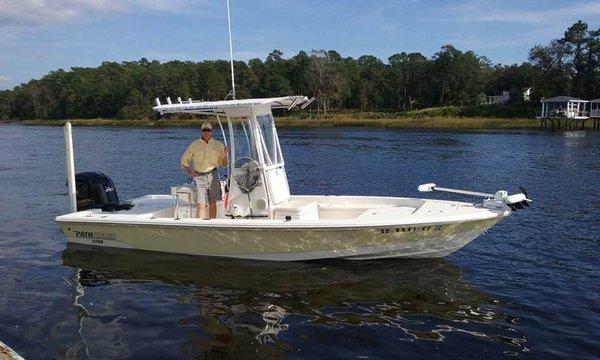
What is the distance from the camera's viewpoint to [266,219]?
10609 mm

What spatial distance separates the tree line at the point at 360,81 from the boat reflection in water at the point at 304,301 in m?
79.1

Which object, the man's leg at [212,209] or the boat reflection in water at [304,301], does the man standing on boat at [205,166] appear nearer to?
the man's leg at [212,209]

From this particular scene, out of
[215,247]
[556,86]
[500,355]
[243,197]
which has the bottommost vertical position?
[500,355]

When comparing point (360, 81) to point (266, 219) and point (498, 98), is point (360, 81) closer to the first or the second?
point (498, 98)

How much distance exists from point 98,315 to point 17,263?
3669 mm

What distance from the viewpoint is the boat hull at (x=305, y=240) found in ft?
32.4

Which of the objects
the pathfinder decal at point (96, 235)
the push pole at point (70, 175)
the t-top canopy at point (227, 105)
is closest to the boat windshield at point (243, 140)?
the t-top canopy at point (227, 105)

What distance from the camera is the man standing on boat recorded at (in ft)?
35.2

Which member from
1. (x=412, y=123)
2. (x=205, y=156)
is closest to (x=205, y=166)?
(x=205, y=156)

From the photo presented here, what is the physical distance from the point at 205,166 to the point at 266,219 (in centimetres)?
162

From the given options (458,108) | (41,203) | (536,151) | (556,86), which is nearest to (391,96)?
(458,108)

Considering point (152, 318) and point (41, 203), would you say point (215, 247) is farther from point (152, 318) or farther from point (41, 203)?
point (41, 203)

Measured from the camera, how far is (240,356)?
280 inches

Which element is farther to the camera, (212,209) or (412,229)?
(212,209)
